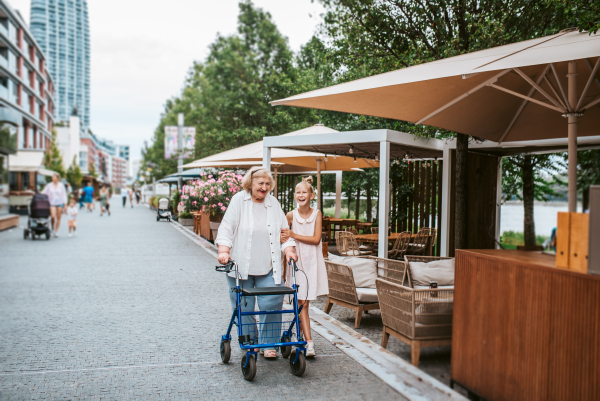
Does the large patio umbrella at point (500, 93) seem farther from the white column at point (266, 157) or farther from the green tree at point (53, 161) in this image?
the green tree at point (53, 161)

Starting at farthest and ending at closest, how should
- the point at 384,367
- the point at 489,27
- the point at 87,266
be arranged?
the point at 87,266 → the point at 489,27 → the point at 384,367

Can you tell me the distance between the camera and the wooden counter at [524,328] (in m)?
2.76

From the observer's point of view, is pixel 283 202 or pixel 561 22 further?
pixel 283 202

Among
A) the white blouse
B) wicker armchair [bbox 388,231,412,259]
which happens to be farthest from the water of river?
the white blouse

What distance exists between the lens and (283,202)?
19578 millimetres

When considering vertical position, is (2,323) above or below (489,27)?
below

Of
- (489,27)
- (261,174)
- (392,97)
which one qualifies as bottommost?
(261,174)

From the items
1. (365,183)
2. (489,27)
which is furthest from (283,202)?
(489,27)

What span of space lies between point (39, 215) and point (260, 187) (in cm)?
1304

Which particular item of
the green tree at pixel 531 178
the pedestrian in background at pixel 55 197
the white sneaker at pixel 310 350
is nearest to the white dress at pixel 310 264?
the white sneaker at pixel 310 350

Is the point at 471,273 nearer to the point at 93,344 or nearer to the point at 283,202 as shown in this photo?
the point at 93,344

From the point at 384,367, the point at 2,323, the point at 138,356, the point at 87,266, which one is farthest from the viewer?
the point at 87,266

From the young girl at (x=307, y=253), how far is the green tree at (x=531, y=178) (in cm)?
822

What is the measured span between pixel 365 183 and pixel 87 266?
12497 millimetres
